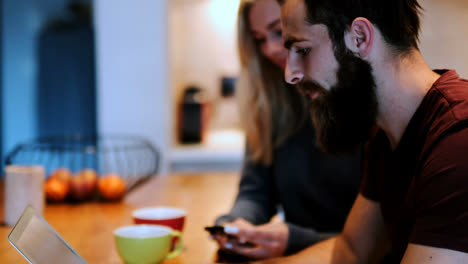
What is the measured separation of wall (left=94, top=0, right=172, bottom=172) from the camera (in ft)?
9.29

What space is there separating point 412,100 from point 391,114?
1.8 inches

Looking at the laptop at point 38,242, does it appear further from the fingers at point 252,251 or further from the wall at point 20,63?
the wall at point 20,63

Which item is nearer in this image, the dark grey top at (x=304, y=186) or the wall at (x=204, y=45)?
the dark grey top at (x=304, y=186)

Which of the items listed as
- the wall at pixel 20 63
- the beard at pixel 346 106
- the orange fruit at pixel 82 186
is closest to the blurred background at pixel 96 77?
the wall at pixel 20 63

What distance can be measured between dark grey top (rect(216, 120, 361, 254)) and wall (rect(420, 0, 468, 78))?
1.67 feet

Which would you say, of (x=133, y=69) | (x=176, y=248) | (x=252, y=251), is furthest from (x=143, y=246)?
(x=133, y=69)

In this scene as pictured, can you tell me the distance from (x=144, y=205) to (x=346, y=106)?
0.83 meters

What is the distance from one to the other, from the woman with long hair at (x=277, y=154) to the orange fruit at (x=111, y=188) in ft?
1.19

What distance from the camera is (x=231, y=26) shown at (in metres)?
3.68

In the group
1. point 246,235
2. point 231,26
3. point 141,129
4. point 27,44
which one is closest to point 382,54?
point 246,235

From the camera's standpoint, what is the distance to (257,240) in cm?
107

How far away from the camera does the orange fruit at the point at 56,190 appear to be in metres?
1.52

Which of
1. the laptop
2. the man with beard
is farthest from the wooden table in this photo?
the man with beard

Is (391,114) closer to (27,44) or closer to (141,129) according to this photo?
(141,129)
